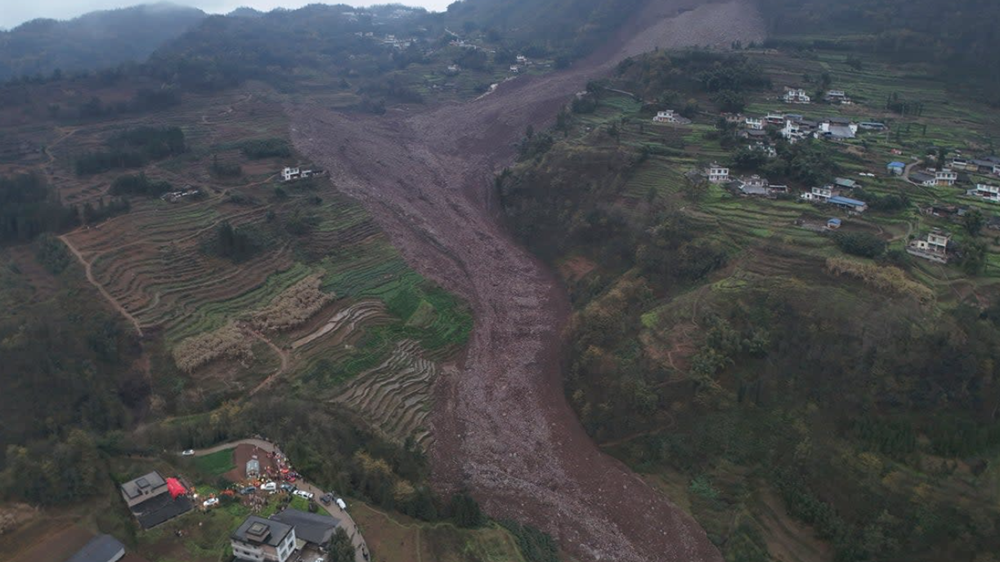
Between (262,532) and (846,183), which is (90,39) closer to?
(846,183)

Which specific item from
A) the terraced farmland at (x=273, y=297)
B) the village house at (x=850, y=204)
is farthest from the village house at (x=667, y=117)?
the terraced farmland at (x=273, y=297)

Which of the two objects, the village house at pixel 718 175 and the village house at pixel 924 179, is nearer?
the village house at pixel 924 179

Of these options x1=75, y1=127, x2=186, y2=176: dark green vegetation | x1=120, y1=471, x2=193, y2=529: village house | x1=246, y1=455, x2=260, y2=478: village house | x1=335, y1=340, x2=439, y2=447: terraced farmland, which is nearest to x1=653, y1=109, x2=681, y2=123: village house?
x1=335, y1=340, x2=439, y2=447: terraced farmland

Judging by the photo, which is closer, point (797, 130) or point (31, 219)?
point (31, 219)

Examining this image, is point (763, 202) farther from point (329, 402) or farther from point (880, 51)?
point (880, 51)

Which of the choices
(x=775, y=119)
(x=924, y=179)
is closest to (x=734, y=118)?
(x=775, y=119)

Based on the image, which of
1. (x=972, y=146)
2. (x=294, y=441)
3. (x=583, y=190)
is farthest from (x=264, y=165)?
(x=972, y=146)

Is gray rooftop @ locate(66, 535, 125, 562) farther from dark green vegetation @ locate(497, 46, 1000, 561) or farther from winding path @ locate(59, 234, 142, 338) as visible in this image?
dark green vegetation @ locate(497, 46, 1000, 561)

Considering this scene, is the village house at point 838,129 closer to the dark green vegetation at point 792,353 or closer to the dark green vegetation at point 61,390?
the dark green vegetation at point 792,353
